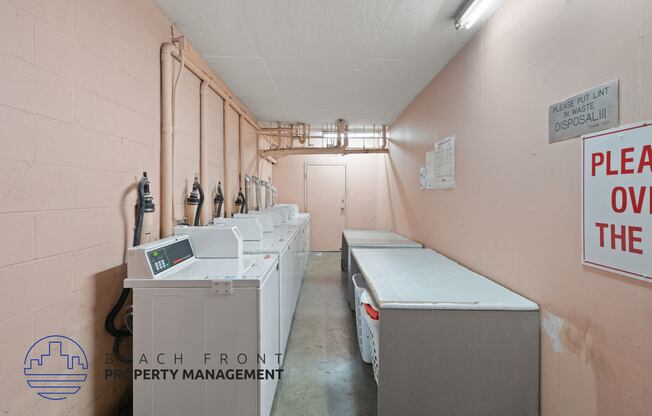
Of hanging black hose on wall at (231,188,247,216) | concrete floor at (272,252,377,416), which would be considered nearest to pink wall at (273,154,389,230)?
hanging black hose on wall at (231,188,247,216)

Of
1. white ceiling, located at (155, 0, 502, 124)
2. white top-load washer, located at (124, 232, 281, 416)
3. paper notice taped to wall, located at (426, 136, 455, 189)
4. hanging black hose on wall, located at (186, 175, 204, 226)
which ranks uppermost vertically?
white ceiling, located at (155, 0, 502, 124)

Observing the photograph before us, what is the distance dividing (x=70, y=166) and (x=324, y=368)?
1.94 m

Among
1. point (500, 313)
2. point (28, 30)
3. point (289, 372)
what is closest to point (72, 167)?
point (28, 30)

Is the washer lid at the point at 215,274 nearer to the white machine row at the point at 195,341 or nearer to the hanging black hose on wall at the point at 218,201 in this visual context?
the white machine row at the point at 195,341

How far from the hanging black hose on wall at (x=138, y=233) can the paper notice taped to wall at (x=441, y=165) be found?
216 centimetres

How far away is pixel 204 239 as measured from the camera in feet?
5.87

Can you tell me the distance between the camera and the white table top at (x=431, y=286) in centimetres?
140

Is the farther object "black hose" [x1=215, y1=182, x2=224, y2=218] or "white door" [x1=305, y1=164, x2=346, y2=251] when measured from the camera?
"white door" [x1=305, y1=164, x2=346, y2=251]

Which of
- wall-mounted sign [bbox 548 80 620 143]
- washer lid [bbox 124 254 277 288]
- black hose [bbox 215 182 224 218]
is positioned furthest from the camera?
black hose [bbox 215 182 224 218]

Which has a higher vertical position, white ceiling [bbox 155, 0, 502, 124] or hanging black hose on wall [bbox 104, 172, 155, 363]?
white ceiling [bbox 155, 0, 502, 124]

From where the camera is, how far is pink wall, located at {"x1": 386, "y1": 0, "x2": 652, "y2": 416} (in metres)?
1.00

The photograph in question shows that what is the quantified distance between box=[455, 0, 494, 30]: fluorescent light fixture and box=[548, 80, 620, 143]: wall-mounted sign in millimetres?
718

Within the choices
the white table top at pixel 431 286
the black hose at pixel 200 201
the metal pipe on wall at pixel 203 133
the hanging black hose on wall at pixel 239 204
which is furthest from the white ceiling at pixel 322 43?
→ the white table top at pixel 431 286
